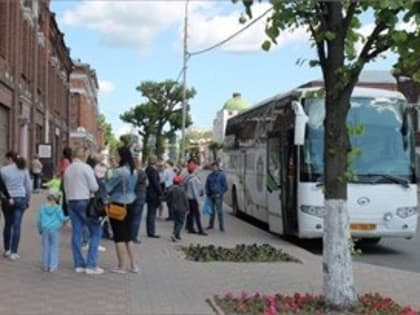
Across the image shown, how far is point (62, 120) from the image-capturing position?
64.0m

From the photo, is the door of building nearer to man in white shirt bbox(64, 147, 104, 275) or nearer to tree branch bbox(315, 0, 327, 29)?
man in white shirt bbox(64, 147, 104, 275)

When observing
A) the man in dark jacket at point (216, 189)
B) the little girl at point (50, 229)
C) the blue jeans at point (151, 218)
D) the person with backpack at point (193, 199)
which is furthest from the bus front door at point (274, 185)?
the little girl at point (50, 229)

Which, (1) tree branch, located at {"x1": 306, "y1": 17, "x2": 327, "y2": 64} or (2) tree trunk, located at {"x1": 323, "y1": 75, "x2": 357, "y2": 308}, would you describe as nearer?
(2) tree trunk, located at {"x1": 323, "y1": 75, "x2": 357, "y2": 308}

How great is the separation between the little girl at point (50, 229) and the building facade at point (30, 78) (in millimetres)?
18682

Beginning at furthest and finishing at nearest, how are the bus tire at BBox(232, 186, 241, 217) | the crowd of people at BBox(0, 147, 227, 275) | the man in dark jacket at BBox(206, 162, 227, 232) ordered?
the bus tire at BBox(232, 186, 241, 217) < the man in dark jacket at BBox(206, 162, 227, 232) < the crowd of people at BBox(0, 147, 227, 275)

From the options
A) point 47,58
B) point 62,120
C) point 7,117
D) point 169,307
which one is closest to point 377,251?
point 169,307

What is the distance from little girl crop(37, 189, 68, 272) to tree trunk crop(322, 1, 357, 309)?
4.47m

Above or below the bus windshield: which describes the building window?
above

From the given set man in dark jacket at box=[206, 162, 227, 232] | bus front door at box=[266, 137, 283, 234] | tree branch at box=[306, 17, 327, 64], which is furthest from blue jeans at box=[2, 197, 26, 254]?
man in dark jacket at box=[206, 162, 227, 232]

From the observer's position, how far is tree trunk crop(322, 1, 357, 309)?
377 inches

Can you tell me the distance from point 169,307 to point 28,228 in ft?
36.7

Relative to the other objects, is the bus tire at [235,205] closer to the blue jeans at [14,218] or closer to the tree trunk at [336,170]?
the blue jeans at [14,218]

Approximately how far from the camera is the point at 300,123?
16.8 metres

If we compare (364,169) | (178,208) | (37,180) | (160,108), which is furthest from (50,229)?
(160,108)
